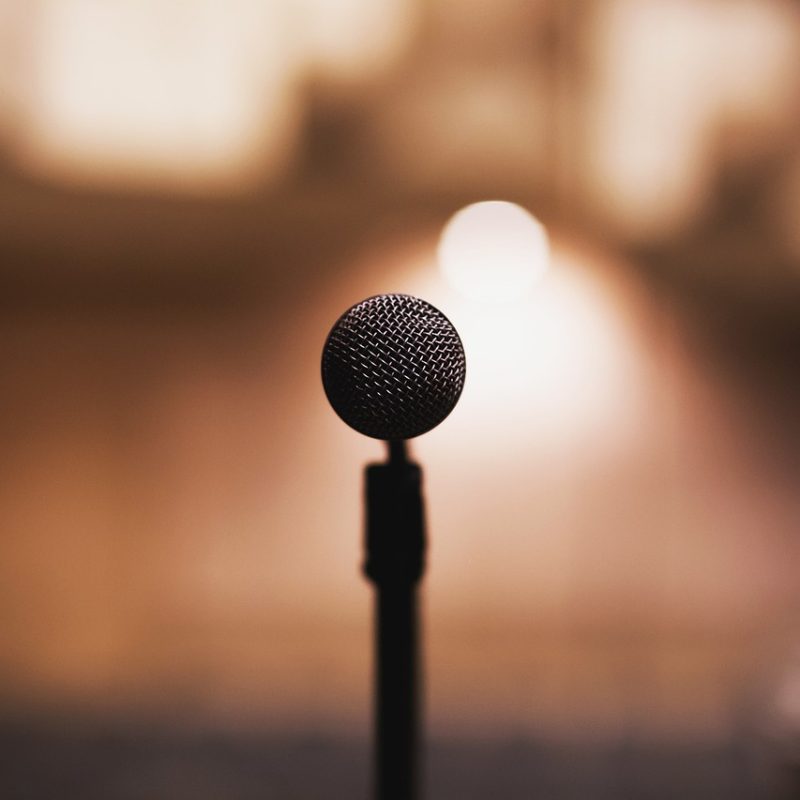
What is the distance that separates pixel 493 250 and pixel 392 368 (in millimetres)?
2112

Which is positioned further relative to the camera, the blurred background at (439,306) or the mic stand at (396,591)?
the blurred background at (439,306)

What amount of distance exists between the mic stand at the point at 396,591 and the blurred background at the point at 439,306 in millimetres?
1897

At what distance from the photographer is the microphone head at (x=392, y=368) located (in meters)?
0.47

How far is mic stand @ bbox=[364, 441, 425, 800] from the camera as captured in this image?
1.68 feet

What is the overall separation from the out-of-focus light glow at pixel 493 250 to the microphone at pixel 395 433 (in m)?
2.07

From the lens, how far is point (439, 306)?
2715 millimetres

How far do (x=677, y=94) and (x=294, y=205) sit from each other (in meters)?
1.28

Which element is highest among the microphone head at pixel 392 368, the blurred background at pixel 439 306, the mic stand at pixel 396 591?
the blurred background at pixel 439 306

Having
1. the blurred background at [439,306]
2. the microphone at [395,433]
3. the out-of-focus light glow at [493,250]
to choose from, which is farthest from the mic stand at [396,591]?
the out-of-focus light glow at [493,250]

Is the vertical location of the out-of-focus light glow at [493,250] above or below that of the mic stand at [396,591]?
above

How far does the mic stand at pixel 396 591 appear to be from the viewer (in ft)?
1.68

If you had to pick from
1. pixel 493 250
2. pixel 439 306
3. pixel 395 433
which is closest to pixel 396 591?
pixel 395 433

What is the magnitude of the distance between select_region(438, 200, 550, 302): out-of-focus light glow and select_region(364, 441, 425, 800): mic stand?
81.8 inches

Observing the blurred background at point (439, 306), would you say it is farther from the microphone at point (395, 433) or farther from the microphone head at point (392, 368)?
the microphone head at point (392, 368)
